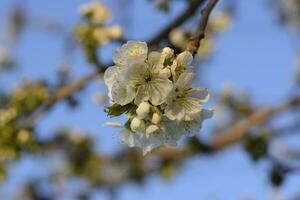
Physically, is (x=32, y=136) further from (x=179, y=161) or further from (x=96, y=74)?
(x=179, y=161)

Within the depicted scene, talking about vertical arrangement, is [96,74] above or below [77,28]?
below

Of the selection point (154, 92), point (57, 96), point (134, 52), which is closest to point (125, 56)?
point (134, 52)

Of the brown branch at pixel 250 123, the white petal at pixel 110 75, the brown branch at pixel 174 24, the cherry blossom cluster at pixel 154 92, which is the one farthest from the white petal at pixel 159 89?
the brown branch at pixel 250 123

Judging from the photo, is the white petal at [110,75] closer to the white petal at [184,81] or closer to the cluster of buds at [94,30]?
the white petal at [184,81]

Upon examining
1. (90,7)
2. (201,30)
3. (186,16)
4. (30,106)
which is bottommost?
(201,30)

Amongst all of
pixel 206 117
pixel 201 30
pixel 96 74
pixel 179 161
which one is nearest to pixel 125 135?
pixel 206 117

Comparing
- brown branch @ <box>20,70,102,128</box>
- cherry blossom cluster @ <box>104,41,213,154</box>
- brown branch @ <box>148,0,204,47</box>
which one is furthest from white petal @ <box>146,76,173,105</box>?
brown branch @ <box>20,70,102,128</box>

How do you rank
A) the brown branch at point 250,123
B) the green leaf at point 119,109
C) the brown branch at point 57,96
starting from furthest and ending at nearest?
the brown branch at point 250,123
the brown branch at point 57,96
the green leaf at point 119,109
